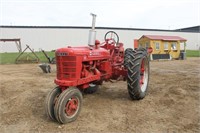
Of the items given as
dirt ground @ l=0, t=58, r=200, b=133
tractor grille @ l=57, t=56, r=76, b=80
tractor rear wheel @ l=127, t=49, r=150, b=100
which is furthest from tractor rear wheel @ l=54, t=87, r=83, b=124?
tractor rear wheel @ l=127, t=49, r=150, b=100

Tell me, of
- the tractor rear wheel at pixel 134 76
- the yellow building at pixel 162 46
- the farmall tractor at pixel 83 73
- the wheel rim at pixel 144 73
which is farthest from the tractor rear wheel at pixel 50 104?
the yellow building at pixel 162 46

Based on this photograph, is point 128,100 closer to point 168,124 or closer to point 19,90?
point 168,124

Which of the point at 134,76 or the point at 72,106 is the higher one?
the point at 134,76

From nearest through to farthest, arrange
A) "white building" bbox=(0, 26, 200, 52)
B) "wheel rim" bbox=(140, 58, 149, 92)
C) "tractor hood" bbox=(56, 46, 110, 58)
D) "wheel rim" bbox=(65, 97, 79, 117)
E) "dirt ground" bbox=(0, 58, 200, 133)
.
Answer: "dirt ground" bbox=(0, 58, 200, 133), "wheel rim" bbox=(65, 97, 79, 117), "tractor hood" bbox=(56, 46, 110, 58), "wheel rim" bbox=(140, 58, 149, 92), "white building" bbox=(0, 26, 200, 52)

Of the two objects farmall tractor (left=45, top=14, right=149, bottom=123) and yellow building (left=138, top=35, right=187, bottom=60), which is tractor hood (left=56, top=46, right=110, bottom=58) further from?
yellow building (left=138, top=35, right=187, bottom=60)

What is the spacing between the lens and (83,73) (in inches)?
183

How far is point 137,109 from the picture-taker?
15.7 ft

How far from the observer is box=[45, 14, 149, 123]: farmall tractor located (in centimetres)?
409

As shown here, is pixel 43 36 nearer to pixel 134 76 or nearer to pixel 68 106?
pixel 134 76

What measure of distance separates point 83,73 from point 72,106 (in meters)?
0.78

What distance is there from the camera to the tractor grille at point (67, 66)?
14.4 feet

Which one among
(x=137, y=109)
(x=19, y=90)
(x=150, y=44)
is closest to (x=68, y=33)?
(x=150, y=44)

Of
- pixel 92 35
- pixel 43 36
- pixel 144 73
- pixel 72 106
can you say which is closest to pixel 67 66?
pixel 72 106

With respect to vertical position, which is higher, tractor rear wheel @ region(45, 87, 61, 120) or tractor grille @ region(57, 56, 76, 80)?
tractor grille @ region(57, 56, 76, 80)
